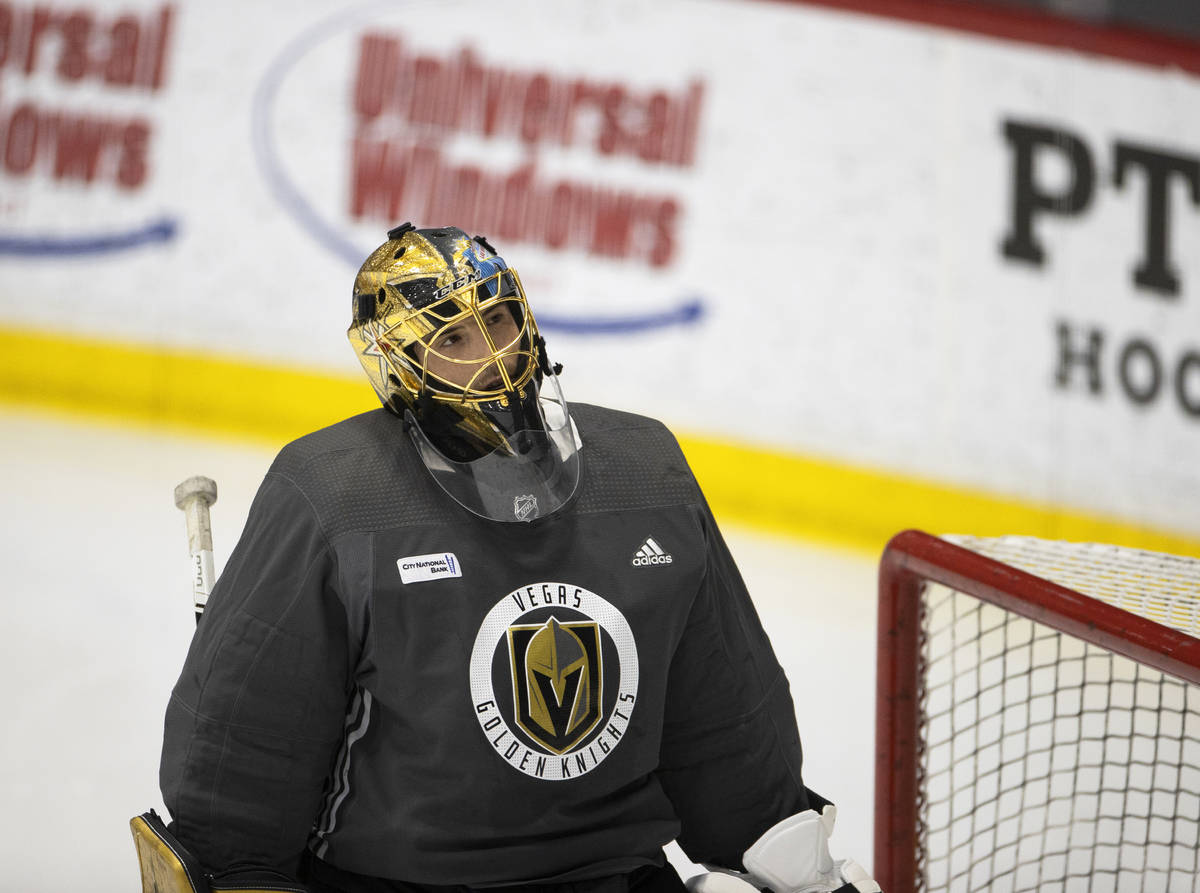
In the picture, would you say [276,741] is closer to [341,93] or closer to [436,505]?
[436,505]

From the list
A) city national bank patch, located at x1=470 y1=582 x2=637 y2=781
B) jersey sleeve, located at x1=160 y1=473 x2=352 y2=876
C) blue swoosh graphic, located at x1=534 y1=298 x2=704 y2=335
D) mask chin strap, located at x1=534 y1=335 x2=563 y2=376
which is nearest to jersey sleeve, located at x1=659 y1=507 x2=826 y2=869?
city national bank patch, located at x1=470 y1=582 x2=637 y2=781

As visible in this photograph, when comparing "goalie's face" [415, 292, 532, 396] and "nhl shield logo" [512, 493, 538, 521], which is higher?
"goalie's face" [415, 292, 532, 396]

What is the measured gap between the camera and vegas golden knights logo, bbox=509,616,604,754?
4.20ft

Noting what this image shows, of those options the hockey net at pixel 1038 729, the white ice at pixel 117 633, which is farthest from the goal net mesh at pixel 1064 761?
the white ice at pixel 117 633

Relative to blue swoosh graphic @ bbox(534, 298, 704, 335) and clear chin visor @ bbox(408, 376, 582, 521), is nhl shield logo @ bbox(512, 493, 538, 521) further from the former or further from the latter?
blue swoosh graphic @ bbox(534, 298, 704, 335)

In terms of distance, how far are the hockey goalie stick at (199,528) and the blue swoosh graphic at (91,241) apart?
2.74 m

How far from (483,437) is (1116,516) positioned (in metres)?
3.17

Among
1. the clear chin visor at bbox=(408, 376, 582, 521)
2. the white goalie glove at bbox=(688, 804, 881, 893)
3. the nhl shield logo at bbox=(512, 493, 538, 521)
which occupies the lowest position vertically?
the white goalie glove at bbox=(688, 804, 881, 893)

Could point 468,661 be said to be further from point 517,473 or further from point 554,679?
point 517,473

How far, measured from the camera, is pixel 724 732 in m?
1.42

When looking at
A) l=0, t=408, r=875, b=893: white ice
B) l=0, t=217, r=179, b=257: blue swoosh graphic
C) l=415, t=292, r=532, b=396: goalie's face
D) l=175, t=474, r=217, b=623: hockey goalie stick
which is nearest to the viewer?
l=415, t=292, r=532, b=396: goalie's face

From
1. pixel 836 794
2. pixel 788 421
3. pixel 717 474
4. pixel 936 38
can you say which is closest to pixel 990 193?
pixel 936 38

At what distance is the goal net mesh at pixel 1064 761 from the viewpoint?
186 centimetres

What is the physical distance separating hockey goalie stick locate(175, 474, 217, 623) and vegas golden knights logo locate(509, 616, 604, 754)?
45cm
